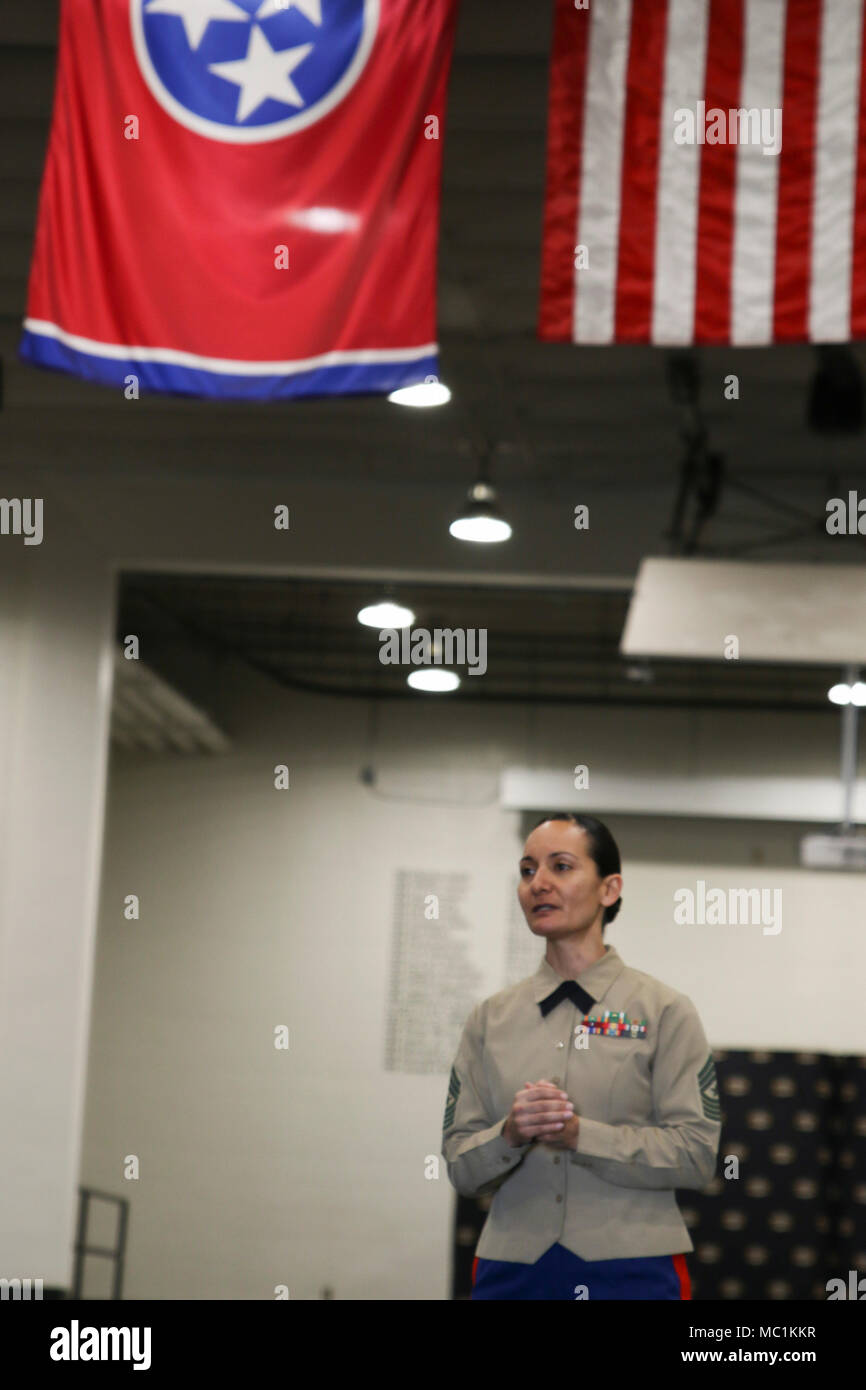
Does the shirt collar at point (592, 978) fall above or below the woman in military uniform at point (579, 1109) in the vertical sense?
above

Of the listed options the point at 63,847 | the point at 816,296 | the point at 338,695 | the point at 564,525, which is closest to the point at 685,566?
the point at 564,525

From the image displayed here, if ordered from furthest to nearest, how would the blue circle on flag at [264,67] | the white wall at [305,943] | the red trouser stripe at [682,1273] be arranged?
the white wall at [305,943]
the blue circle on flag at [264,67]
the red trouser stripe at [682,1273]

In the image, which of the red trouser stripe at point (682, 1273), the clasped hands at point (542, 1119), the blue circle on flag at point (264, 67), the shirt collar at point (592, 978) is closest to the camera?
the clasped hands at point (542, 1119)

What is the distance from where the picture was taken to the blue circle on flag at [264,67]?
4152mm

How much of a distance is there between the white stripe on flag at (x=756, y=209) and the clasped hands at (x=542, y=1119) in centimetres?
203

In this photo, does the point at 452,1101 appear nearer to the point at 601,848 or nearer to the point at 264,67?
the point at 601,848

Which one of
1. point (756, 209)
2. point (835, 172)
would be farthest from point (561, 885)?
point (835, 172)

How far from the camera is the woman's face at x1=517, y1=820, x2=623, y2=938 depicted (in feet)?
11.3

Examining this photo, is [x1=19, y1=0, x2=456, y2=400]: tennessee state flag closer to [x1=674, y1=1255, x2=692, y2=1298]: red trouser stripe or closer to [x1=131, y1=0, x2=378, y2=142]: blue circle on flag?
[x1=131, y1=0, x2=378, y2=142]: blue circle on flag

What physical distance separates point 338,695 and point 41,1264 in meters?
6.26

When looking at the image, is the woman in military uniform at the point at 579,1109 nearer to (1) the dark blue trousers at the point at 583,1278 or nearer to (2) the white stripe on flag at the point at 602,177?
(1) the dark blue trousers at the point at 583,1278

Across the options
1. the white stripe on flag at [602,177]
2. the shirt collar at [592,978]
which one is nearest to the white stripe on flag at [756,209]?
the white stripe on flag at [602,177]

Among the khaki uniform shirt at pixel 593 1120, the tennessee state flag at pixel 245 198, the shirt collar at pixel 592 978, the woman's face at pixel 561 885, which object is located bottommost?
the khaki uniform shirt at pixel 593 1120

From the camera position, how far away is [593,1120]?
130 inches
